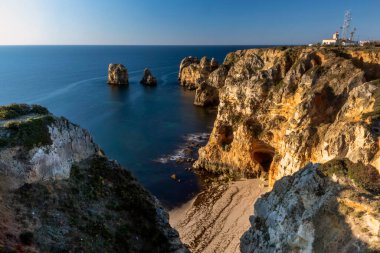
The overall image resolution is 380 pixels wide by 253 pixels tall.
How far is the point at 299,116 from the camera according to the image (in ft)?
117

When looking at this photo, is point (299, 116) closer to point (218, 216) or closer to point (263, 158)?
point (263, 158)

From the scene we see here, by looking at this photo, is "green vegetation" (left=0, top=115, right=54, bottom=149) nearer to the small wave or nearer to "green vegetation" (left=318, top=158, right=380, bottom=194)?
"green vegetation" (left=318, top=158, right=380, bottom=194)

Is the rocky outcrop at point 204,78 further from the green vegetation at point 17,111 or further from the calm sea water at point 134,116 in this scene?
the green vegetation at point 17,111

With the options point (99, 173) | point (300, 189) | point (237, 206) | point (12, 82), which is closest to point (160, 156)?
point (237, 206)

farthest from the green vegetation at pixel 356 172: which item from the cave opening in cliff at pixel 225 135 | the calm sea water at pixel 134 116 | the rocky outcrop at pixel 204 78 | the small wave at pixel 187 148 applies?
the rocky outcrop at pixel 204 78

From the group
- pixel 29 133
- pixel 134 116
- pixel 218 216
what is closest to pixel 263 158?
pixel 218 216

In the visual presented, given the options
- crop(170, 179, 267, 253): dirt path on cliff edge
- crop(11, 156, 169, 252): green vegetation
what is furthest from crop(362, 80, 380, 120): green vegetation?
crop(11, 156, 169, 252): green vegetation

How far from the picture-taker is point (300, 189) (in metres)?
19.4

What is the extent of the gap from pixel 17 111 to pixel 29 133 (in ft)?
15.4

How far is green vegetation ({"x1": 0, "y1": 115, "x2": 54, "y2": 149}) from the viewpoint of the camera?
18297 mm

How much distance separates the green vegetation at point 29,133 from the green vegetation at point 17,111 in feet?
8.92

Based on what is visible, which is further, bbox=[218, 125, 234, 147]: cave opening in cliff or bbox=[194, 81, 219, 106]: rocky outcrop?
bbox=[194, 81, 219, 106]: rocky outcrop

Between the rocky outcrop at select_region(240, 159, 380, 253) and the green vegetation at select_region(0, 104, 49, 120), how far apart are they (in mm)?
17432

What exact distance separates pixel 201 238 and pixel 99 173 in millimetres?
15531
